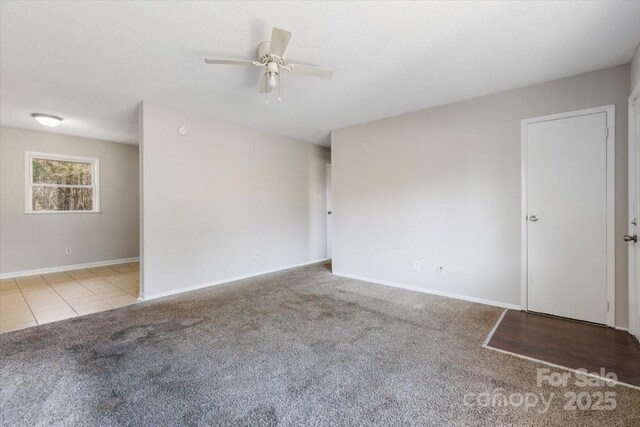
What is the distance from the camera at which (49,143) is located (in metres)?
5.08

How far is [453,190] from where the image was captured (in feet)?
11.8

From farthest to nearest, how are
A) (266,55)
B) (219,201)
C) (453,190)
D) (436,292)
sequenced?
(219,201) < (436,292) < (453,190) < (266,55)

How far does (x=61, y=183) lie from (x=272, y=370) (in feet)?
18.9

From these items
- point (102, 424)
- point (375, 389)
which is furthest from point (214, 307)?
point (375, 389)

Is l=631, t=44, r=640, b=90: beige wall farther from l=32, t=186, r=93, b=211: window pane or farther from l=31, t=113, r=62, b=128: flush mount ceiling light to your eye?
l=32, t=186, r=93, b=211: window pane

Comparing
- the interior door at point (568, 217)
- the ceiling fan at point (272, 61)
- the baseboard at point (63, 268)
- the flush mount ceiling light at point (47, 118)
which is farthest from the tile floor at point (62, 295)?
the interior door at point (568, 217)

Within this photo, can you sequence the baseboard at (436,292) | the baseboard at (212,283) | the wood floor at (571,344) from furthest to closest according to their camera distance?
the baseboard at (212,283) < the baseboard at (436,292) < the wood floor at (571,344)

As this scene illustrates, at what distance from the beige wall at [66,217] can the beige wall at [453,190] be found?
15.1ft

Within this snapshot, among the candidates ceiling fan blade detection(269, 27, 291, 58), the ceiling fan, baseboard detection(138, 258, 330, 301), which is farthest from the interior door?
baseboard detection(138, 258, 330, 301)

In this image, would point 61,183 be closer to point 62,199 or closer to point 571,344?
point 62,199

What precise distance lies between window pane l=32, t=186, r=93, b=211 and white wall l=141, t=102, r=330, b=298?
311 centimetres

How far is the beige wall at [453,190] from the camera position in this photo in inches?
112

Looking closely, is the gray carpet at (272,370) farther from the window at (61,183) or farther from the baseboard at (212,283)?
the window at (61,183)

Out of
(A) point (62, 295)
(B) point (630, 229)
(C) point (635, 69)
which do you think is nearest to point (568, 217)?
(B) point (630, 229)
